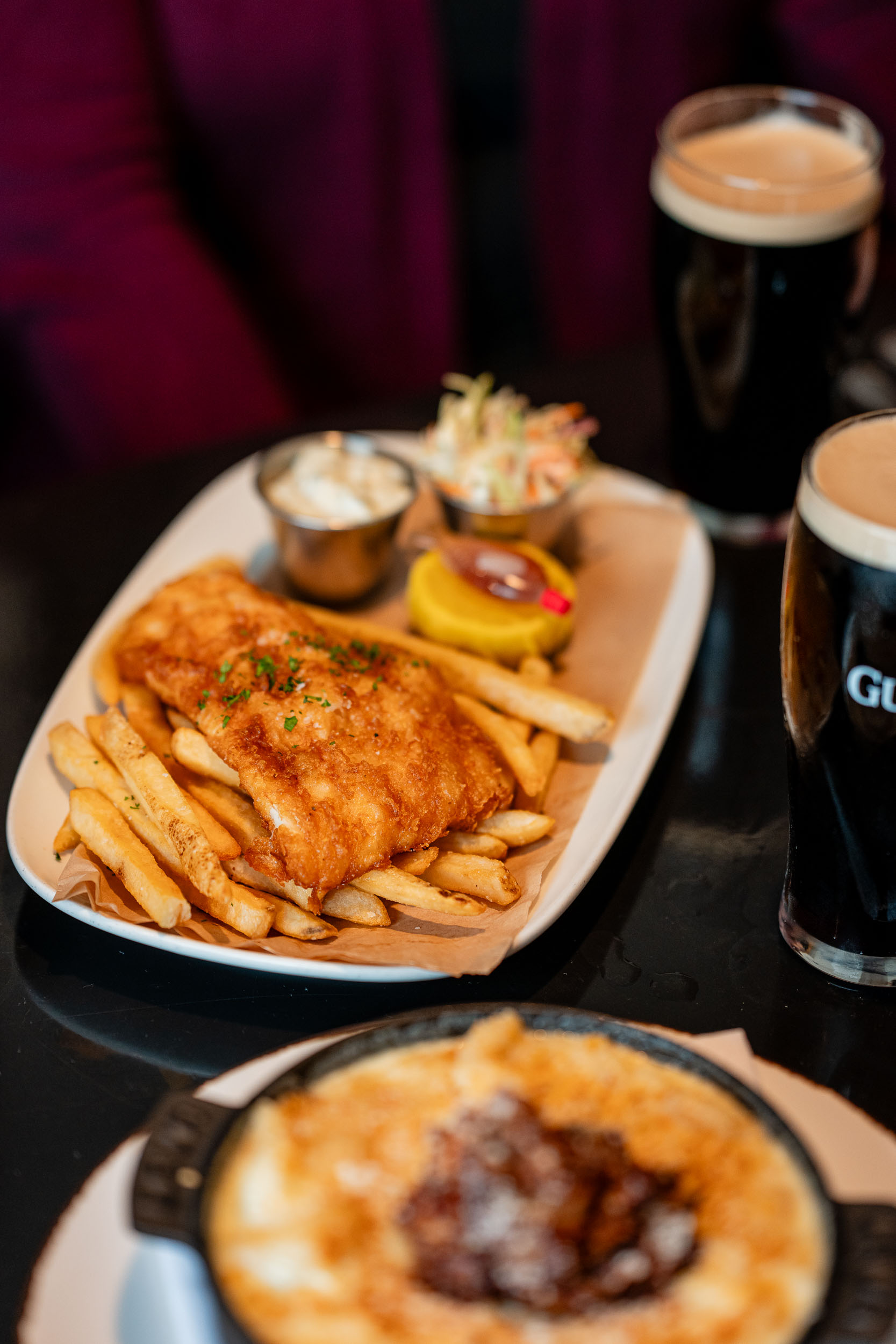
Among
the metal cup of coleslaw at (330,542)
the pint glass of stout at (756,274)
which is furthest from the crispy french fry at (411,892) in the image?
the pint glass of stout at (756,274)

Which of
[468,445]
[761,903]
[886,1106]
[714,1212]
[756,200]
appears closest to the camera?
[714,1212]

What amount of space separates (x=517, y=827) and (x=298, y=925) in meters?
0.41

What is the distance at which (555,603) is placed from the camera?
8.59ft

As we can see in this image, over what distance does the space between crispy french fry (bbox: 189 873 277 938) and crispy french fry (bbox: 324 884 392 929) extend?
10cm

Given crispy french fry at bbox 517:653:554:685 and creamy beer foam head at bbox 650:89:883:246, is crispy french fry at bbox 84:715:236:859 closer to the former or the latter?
crispy french fry at bbox 517:653:554:685

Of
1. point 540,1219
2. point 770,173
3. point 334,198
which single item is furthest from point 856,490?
point 334,198

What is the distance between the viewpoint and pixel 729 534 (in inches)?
120

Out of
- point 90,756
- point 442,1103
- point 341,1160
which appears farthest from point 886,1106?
point 90,756

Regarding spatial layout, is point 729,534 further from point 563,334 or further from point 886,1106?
point 563,334

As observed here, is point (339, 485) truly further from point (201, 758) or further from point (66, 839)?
point (66, 839)

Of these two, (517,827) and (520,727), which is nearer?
(517,827)

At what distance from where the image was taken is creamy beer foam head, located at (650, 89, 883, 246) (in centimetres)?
266

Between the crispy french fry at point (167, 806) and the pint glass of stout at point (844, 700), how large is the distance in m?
0.87

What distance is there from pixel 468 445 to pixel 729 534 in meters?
0.65
